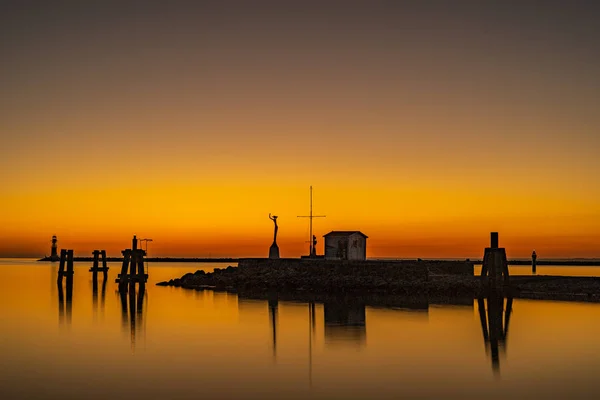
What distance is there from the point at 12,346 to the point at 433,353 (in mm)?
14972

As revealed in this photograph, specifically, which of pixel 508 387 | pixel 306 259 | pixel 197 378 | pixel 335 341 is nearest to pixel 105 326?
pixel 335 341

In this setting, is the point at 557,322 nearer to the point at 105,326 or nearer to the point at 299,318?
the point at 299,318

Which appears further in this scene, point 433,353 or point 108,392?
point 433,353

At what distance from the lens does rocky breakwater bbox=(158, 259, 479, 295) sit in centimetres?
4466

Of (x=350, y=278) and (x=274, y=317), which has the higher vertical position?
(x=350, y=278)

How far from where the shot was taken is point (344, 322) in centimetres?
3122

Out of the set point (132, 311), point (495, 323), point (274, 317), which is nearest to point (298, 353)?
point (274, 317)

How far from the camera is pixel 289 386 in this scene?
18.2 meters

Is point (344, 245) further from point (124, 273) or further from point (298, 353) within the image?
point (298, 353)

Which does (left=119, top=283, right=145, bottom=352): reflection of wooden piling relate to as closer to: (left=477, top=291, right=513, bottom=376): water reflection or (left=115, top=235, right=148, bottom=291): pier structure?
(left=115, top=235, right=148, bottom=291): pier structure

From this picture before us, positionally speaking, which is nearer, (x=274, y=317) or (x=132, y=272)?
(x=274, y=317)

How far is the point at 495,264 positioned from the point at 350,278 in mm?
10599

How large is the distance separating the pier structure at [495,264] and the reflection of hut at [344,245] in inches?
498

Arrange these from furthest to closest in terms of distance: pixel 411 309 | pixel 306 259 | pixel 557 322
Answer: pixel 306 259 → pixel 411 309 → pixel 557 322
